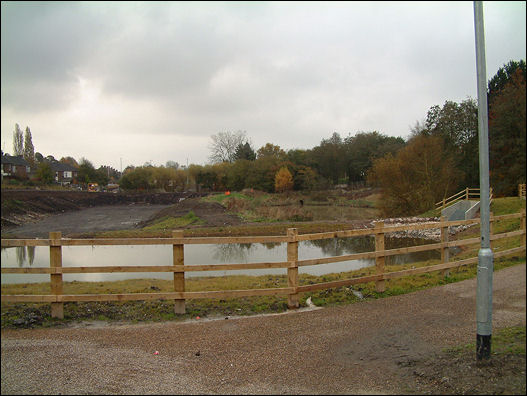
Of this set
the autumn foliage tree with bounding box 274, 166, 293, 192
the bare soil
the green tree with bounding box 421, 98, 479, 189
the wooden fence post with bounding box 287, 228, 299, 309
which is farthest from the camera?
the autumn foliage tree with bounding box 274, 166, 293, 192

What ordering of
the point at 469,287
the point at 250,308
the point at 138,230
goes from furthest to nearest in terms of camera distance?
the point at 138,230 → the point at 469,287 → the point at 250,308

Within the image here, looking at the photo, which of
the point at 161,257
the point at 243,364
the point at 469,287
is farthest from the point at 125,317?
the point at 469,287

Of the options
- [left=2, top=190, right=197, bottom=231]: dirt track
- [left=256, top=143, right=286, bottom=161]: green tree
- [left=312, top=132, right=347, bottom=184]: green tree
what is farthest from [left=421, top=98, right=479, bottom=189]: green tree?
[left=256, top=143, right=286, bottom=161]: green tree

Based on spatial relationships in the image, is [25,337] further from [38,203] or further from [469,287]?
[469,287]

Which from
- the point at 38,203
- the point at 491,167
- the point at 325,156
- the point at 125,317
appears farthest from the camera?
the point at 325,156

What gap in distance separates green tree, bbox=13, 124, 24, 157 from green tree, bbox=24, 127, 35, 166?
7 cm

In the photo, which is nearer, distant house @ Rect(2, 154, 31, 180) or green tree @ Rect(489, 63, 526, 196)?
green tree @ Rect(489, 63, 526, 196)

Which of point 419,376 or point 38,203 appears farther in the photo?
point 38,203

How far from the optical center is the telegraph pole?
3912 mm

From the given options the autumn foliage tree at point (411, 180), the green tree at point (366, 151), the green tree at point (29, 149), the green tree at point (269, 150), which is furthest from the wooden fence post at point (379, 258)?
the green tree at point (269, 150)

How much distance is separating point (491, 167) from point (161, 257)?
5.52 meters

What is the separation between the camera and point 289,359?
14.2ft

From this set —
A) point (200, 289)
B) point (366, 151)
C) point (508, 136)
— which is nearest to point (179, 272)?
point (200, 289)

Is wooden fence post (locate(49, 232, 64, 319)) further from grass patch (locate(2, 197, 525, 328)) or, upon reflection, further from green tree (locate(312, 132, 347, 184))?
green tree (locate(312, 132, 347, 184))
